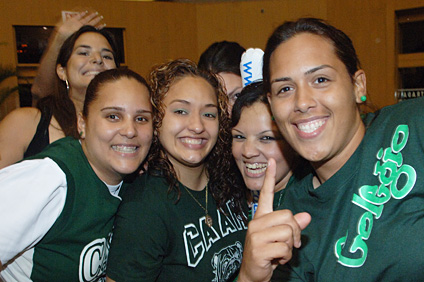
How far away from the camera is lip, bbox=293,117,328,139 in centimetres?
130

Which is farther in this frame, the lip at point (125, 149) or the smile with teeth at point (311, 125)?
the lip at point (125, 149)

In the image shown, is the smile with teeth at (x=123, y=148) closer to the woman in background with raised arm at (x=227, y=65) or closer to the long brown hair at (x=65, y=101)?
the long brown hair at (x=65, y=101)

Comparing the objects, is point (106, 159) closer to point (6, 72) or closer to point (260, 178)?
point (260, 178)

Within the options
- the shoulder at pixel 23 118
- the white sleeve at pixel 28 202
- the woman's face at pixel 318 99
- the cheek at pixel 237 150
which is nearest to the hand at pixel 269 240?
the woman's face at pixel 318 99

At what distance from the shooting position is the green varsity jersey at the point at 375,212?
1093 millimetres

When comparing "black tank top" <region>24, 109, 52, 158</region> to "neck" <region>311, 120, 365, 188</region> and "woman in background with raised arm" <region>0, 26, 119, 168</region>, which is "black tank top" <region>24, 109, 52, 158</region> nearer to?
"woman in background with raised arm" <region>0, 26, 119, 168</region>

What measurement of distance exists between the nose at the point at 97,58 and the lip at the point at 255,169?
118 centimetres

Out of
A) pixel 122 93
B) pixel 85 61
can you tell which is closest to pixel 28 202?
pixel 122 93

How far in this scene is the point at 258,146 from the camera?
71.1 inches

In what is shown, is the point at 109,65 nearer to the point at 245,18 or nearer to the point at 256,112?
the point at 256,112

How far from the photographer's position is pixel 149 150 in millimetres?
1786

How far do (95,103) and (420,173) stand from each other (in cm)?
133

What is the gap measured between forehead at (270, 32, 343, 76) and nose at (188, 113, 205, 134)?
48cm

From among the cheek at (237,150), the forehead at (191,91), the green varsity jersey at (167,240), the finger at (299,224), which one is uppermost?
the forehead at (191,91)
